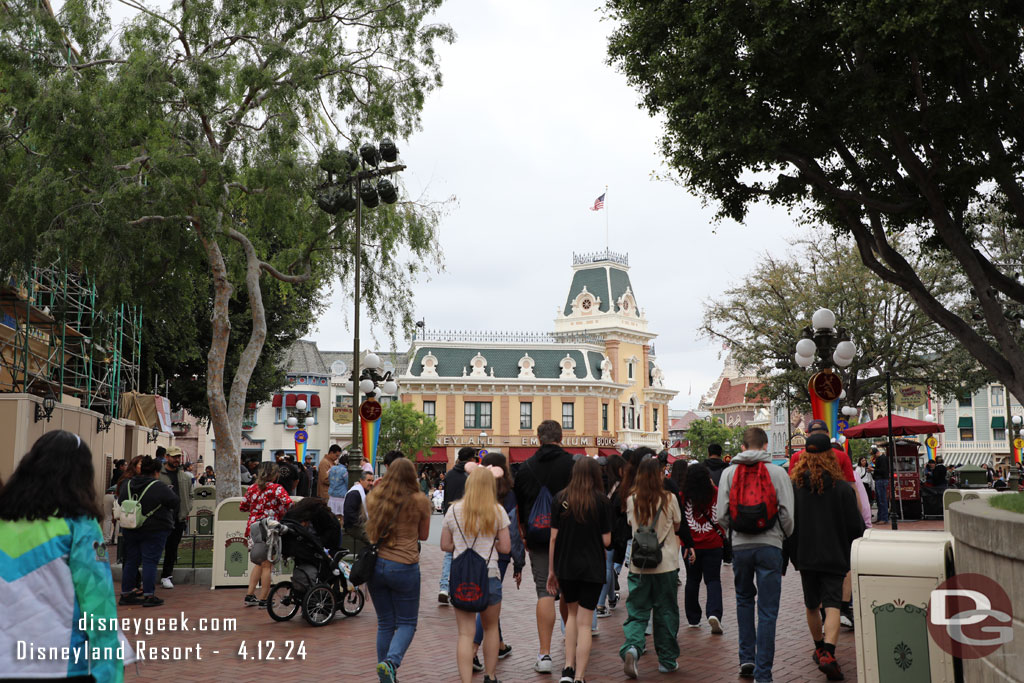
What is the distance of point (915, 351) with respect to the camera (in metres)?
34.1

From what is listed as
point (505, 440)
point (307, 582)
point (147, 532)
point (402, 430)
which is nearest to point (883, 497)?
point (307, 582)

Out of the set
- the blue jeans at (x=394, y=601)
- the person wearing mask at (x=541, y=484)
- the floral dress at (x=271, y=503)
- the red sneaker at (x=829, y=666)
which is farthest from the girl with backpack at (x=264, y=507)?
the red sneaker at (x=829, y=666)

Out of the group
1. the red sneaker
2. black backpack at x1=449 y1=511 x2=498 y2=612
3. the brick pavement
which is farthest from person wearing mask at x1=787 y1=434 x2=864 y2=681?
black backpack at x1=449 y1=511 x2=498 y2=612

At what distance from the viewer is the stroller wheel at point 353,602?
1059 centimetres

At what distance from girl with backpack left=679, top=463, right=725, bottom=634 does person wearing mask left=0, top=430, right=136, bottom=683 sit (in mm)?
6337

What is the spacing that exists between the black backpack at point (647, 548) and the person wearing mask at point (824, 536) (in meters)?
1.15

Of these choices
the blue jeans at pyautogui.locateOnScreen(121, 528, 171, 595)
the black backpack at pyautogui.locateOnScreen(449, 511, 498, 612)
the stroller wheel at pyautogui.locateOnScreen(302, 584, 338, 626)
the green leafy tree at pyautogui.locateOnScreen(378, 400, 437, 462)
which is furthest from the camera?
the green leafy tree at pyautogui.locateOnScreen(378, 400, 437, 462)

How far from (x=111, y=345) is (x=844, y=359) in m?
17.5

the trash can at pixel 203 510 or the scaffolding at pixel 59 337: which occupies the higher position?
the scaffolding at pixel 59 337

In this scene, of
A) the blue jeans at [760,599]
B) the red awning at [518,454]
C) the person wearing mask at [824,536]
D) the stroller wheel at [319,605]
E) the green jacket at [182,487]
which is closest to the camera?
the blue jeans at [760,599]

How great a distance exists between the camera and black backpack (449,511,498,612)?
6723mm

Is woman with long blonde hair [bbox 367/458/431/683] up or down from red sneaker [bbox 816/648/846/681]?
up

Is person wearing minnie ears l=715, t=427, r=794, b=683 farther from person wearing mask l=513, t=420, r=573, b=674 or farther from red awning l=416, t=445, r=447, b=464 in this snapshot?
red awning l=416, t=445, r=447, b=464

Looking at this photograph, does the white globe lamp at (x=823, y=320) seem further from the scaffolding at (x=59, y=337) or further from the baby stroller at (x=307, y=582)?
the scaffolding at (x=59, y=337)
